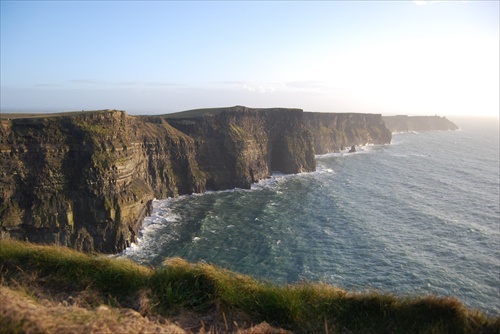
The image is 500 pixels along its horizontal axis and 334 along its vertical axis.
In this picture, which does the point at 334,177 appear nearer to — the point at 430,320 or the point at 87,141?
the point at 87,141

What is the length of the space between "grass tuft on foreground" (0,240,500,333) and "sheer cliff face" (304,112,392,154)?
132 meters

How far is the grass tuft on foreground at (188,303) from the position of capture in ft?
20.5

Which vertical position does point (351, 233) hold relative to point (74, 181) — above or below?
below

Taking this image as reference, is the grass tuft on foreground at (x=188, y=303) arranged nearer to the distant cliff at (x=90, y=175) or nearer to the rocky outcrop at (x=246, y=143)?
the distant cliff at (x=90, y=175)

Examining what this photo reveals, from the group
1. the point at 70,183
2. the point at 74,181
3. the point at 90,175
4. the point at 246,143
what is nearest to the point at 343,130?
the point at 246,143

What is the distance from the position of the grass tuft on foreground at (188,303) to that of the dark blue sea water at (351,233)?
71.2 ft

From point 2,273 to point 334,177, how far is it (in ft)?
301

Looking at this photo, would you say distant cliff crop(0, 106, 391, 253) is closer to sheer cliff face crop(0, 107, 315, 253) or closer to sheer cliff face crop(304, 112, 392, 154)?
sheer cliff face crop(0, 107, 315, 253)

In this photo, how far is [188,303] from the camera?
7875mm

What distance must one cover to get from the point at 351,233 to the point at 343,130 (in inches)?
4549

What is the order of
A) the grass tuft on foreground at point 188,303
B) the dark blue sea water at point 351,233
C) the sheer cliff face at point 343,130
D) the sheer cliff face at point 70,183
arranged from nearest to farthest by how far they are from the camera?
1. the grass tuft on foreground at point 188,303
2. the dark blue sea water at point 351,233
3. the sheer cliff face at point 70,183
4. the sheer cliff face at point 343,130

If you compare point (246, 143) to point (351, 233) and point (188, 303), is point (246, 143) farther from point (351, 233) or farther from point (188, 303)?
point (188, 303)

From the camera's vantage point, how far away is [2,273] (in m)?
8.71

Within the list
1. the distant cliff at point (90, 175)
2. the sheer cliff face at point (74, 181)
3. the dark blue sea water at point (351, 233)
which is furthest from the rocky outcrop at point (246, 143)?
the sheer cliff face at point (74, 181)
